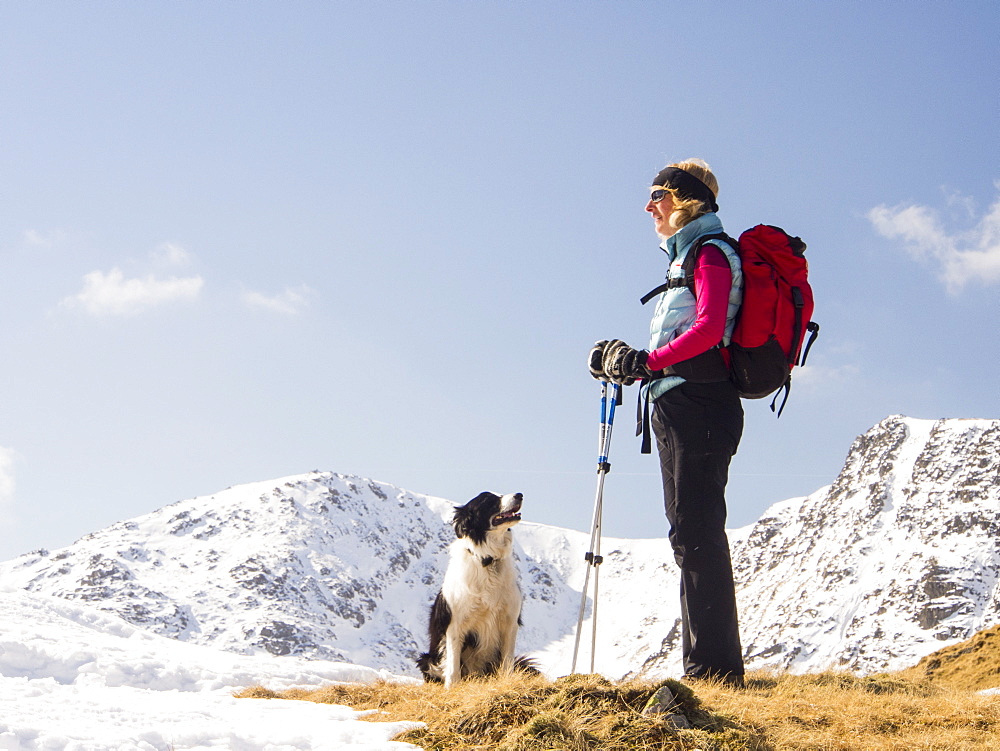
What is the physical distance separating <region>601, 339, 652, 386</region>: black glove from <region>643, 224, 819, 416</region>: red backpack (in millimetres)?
585

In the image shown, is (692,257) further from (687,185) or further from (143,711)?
(143,711)

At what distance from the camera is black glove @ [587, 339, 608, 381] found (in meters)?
6.33

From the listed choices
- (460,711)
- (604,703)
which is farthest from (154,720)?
(604,703)

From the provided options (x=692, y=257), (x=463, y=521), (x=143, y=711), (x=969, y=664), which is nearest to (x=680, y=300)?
(x=692, y=257)

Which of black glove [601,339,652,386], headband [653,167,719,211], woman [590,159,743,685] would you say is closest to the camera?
woman [590,159,743,685]

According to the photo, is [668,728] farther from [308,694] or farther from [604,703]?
[308,694]

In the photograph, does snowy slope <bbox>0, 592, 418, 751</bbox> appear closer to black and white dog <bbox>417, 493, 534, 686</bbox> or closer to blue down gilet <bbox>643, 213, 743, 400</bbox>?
black and white dog <bbox>417, 493, 534, 686</bbox>

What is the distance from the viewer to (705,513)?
5.88 m

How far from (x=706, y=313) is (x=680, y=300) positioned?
358 mm

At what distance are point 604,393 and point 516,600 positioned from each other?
2416mm

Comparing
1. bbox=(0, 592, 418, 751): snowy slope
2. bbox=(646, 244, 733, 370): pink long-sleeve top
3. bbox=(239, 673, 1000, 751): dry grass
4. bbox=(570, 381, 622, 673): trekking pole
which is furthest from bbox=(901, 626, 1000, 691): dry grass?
bbox=(0, 592, 418, 751): snowy slope

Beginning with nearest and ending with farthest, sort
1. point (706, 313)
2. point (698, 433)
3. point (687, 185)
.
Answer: point (706, 313) < point (698, 433) < point (687, 185)

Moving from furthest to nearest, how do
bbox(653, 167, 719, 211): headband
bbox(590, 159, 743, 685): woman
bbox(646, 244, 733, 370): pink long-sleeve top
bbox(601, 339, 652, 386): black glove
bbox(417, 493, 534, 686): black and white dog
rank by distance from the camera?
bbox(417, 493, 534, 686): black and white dog
bbox(653, 167, 719, 211): headband
bbox(601, 339, 652, 386): black glove
bbox(590, 159, 743, 685): woman
bbox(646, 244, 733, 370): pink long-sleeve top

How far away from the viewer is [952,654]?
11578 mm
